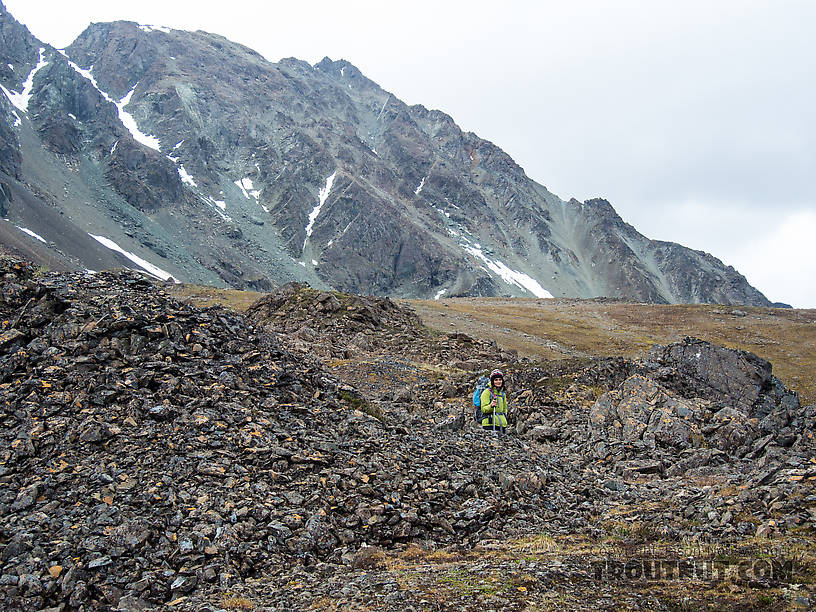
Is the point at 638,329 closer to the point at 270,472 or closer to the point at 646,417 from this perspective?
the point at 646,417

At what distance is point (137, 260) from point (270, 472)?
437 ft

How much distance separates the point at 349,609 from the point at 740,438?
56.4ft

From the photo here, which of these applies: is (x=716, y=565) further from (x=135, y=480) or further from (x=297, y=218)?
(x=297, y=218)

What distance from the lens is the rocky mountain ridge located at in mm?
9828

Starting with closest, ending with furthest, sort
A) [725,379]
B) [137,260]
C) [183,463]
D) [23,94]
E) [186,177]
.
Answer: [183,463] → [725,379] → [137,260] → [23,94] → [186,177]

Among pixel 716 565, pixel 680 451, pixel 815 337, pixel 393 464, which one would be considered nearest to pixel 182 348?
pixel 393 464

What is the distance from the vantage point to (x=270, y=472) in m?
12.7

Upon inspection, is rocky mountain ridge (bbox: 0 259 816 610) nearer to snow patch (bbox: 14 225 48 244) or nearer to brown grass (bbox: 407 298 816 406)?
brown grass (bbox: 407 298 816 406)

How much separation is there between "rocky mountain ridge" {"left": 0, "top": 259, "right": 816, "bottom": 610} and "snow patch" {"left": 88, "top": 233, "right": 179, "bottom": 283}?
117 meters

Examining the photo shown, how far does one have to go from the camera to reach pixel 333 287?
182000 mm

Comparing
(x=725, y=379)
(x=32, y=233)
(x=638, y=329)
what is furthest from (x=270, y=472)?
(x=32, y=233)

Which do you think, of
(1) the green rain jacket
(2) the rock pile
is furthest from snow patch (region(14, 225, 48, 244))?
(1) the green rain jacket

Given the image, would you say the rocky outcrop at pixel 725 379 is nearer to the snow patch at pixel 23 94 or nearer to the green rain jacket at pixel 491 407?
the green rain jacket at pixel 491 407

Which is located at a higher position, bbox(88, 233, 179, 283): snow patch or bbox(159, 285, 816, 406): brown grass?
bbox(159, 285, 816, 406): brown grass
